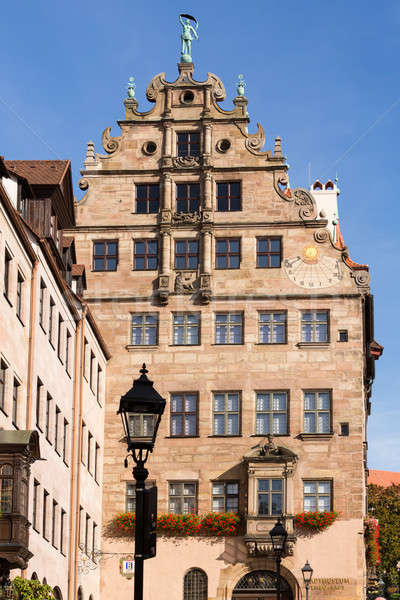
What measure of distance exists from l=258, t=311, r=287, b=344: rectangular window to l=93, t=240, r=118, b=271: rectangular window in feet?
20.5

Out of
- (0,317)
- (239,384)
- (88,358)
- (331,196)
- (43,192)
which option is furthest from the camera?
(331,196)

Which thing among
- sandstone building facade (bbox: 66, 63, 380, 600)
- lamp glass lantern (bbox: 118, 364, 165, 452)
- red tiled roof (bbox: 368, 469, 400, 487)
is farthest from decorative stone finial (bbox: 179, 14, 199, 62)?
red tiled roof (bbox: 368, 469, 400, 487)

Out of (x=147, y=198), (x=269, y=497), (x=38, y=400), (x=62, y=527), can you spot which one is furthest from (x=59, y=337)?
(x=147, y=198)

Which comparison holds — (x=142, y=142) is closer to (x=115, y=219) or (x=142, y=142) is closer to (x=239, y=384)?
(x=115, y=219)

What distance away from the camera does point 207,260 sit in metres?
49.5

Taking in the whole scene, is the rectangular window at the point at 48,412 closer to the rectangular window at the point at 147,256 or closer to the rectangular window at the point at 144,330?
the rectangular window at the point at 144,330

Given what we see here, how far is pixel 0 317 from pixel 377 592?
73.1 m

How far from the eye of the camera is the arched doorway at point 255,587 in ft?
156

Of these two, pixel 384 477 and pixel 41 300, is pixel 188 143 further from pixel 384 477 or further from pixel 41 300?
pixel 384 477

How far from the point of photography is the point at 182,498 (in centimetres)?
4791

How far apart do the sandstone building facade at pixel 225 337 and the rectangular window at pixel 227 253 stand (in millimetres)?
59

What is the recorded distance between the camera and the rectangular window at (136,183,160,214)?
50781mm

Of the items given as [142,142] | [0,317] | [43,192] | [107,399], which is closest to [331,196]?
[142,142]

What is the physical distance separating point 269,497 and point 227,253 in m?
9.74
